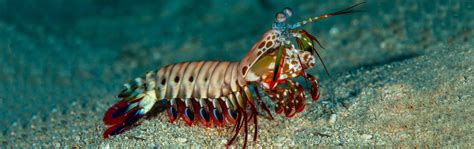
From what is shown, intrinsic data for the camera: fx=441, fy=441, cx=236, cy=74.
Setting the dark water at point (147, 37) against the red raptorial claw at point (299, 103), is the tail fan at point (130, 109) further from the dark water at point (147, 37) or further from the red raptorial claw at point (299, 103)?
the dark water at point (147, 37)

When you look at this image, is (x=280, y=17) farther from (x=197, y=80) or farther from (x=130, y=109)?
(x=130, y=109)

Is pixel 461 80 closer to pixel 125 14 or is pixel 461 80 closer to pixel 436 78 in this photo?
pixel 436 78

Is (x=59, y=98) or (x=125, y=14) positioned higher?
(x=125, y=14)

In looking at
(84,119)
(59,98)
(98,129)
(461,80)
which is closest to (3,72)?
(59,98)

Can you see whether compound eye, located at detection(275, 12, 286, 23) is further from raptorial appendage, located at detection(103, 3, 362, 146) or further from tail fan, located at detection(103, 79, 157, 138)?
tail fan, located at detection(103, 79, 157, 138)

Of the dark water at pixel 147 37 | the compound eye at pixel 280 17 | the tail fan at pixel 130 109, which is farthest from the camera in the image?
the dark water at pixel 147 37

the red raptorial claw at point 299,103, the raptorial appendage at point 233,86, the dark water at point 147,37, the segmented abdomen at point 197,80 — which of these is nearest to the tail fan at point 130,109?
the raptorial appendage at point 233,86
